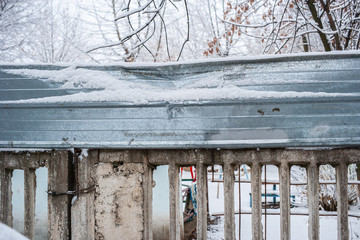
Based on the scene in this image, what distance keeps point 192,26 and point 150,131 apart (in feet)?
38.0

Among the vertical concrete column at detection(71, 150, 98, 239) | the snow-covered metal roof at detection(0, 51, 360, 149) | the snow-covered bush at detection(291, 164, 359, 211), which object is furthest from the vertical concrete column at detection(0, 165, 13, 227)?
the snow-covered bush at detection(291, 164, 359, 211)

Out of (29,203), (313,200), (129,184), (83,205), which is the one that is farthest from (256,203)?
(29,203)

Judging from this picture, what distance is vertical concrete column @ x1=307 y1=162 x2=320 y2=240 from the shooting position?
6.53ft

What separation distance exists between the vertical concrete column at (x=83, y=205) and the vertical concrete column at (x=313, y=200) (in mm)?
1606

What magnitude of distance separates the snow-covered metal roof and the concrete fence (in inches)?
4.7

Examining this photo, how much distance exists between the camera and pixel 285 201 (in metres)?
2.02

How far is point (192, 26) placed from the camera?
12828mm

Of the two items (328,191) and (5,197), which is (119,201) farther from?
(328,191)

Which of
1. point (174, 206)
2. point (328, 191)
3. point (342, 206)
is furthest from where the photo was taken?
point (328, 191)

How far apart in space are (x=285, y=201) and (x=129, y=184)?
45.7 inches

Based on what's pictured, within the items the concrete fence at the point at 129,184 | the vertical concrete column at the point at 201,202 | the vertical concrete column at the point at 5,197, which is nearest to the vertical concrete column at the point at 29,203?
the concrete fence at the point at 129,184

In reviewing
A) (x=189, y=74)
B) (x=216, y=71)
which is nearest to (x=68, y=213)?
(x=189, y=74)

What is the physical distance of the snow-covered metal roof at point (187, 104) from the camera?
76.7 inches

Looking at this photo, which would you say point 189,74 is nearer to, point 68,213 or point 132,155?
point 132,155
